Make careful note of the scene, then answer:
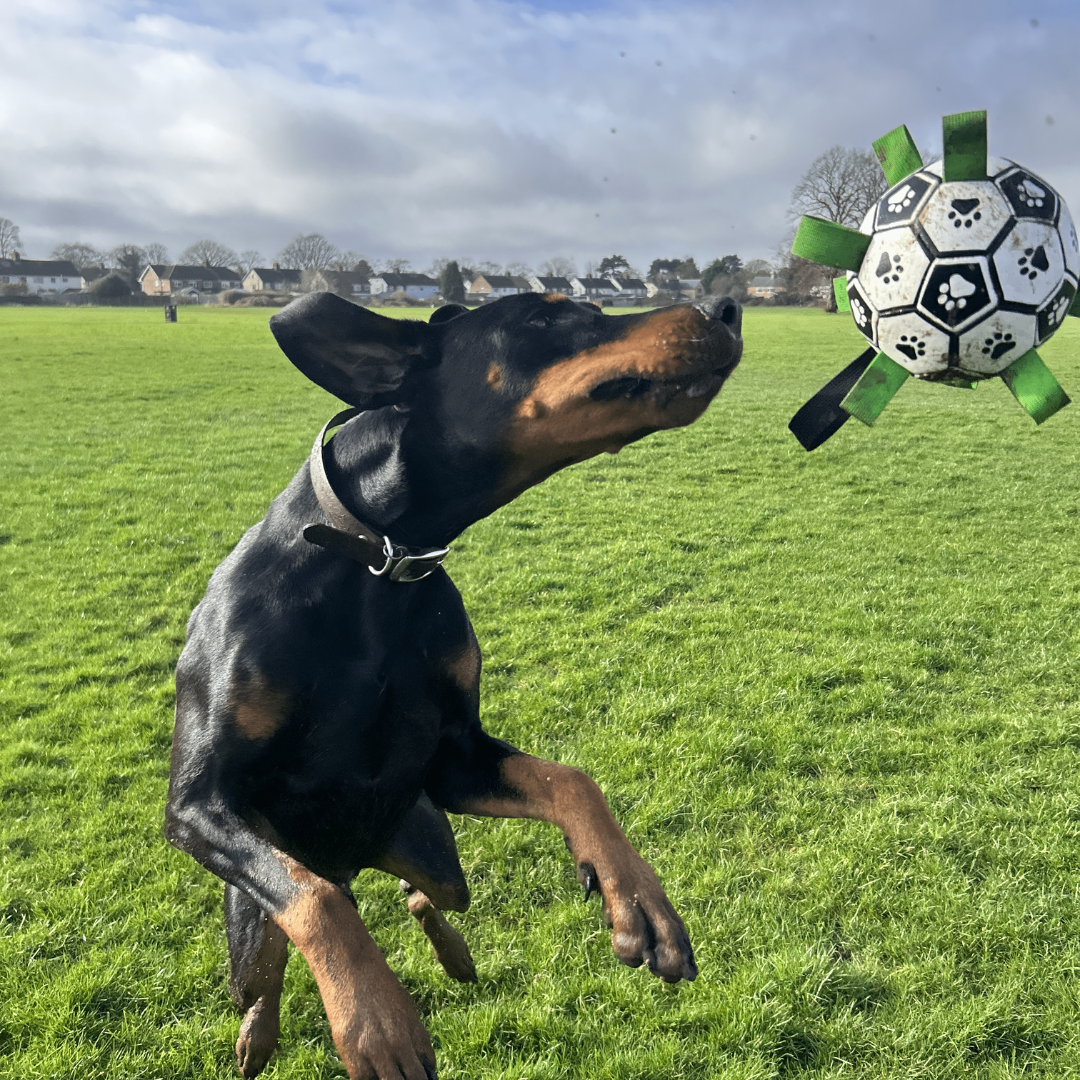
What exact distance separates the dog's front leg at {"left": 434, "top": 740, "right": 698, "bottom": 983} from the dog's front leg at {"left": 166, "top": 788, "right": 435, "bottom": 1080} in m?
0.46

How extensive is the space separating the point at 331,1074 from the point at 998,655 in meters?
4.72

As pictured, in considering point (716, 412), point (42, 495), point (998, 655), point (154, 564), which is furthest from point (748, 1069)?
point (716, 412)

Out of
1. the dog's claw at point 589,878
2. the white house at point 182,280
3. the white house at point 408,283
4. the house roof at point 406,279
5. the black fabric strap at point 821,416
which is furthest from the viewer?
the white house at point 182,280

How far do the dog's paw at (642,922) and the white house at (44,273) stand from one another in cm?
11798

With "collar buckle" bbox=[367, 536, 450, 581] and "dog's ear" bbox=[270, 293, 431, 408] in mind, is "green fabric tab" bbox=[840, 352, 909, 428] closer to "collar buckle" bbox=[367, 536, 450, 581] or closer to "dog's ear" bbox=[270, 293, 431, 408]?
"collar buckle" bbox=[367, 536, 450, 581]

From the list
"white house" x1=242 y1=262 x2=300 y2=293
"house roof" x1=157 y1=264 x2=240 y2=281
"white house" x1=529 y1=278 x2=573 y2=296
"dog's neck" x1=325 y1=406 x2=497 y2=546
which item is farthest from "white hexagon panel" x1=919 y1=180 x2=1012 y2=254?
"house roof" x1=157 y1=264 x2=240 y2=281

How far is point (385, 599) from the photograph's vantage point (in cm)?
197

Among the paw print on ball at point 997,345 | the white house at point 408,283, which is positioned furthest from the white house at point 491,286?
the white house at point 408,283

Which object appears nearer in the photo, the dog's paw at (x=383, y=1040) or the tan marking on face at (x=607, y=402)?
the dog's paw at (x=383, y=1040)

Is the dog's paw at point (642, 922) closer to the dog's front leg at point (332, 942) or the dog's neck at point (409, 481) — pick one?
the dog's front leg at point (332, 942)

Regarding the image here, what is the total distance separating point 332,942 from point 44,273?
4916 inches

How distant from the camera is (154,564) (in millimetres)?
7609

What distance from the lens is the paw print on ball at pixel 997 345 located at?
175cm

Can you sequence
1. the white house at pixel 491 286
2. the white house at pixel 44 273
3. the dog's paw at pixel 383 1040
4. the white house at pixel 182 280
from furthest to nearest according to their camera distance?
the white house at pixel 44 273, the white house at pixel 182 280, the white house at pixel 491 286, the dog's paw at pixel 383 1040
